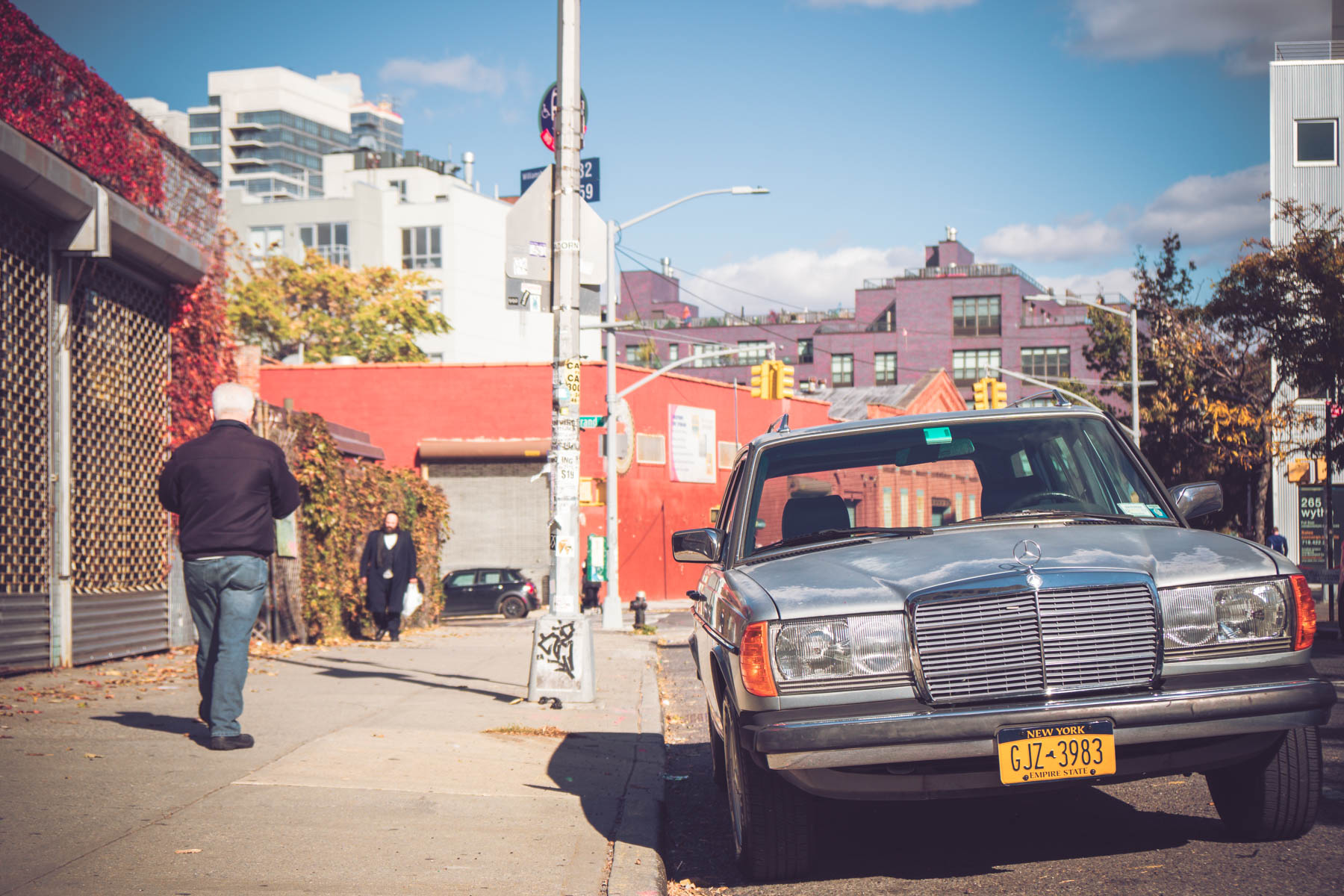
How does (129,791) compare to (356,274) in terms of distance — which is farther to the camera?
(356,274)

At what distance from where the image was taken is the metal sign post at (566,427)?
976 cm

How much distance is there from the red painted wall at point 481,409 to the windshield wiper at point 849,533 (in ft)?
101

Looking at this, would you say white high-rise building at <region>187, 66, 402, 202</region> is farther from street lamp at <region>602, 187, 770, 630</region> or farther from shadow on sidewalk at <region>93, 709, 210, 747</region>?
shadow on sidewalk at <region>93, 709, 210, 747</region>

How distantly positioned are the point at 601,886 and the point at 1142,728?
206 centimetres

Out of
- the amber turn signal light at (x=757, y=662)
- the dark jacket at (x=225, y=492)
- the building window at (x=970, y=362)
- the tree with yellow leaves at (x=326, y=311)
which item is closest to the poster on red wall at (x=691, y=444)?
the tree with yellow leaves at (x=326, y=311)

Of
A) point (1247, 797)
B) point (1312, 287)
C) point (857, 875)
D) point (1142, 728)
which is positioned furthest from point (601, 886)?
point (1312, 287)

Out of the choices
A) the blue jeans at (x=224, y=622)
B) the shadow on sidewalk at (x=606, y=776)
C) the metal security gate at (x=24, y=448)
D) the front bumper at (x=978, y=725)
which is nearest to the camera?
the front bumper at (x=978, y=725)

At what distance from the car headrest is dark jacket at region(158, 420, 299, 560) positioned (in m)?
2.88

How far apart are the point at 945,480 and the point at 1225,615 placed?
4.92 feet

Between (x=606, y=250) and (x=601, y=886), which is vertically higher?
(x=606, y=250)

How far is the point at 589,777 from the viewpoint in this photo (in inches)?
272

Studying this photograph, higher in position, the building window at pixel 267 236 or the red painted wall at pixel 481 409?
the building window at pixel 267 236

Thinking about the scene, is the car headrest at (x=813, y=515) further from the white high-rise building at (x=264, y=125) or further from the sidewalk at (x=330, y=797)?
the white high-rise building at (x=264, y=125)

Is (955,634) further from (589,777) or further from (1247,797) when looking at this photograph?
(589,777)
